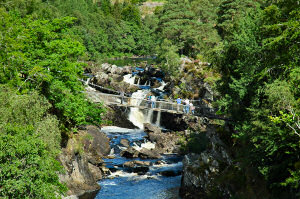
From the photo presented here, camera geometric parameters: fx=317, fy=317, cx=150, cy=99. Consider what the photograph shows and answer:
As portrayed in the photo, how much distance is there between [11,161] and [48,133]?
3622 mm

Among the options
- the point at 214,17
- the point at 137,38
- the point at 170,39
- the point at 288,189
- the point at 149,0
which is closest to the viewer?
the point at 288,189

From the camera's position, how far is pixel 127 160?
3059 centimetres

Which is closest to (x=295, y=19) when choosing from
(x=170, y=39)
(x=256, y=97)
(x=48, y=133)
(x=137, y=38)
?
(x=256, y=97)

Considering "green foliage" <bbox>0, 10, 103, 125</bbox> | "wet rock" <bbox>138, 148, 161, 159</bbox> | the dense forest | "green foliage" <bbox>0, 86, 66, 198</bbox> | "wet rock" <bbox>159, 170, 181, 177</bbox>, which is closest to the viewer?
"green foliage" <bbox>0, 86, 66, 198</bbox>

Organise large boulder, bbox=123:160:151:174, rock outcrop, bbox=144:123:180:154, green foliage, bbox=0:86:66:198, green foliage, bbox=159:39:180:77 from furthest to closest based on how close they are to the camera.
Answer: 1. green foliage, bbox=159:39:180:77
2. rock outcrop, bbox=144:123:180:154
3. large boulder, bbox=123:160:151:174
4. green foliage, bbox=0:86:66:198

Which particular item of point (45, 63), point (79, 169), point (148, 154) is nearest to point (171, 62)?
point (148, 154)

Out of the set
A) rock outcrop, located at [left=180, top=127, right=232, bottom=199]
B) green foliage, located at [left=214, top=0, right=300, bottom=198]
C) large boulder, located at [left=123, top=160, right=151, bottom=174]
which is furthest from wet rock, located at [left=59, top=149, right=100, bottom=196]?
green foliage, located at [left=214, top=0, right=300, bottom=198]

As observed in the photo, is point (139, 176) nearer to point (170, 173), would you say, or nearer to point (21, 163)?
point (170, 173)

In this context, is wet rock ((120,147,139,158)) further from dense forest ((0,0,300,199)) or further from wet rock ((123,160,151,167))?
dense forest ((0,0,300,199))

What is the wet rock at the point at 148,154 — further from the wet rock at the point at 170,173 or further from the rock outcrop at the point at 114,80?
the rock outcrop at the point at 114,80

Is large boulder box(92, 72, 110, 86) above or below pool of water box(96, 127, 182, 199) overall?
above

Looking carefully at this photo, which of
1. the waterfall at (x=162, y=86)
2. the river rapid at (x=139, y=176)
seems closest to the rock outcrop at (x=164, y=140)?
the river rapid at (x=139, y=176)

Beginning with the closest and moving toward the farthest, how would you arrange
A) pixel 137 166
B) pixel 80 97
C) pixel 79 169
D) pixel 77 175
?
1. pixel 77 175
2. pixel 80 97
3. pixel 79 169
4. pixel 137 166

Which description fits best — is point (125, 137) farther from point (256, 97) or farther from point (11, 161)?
point (11, 161)
